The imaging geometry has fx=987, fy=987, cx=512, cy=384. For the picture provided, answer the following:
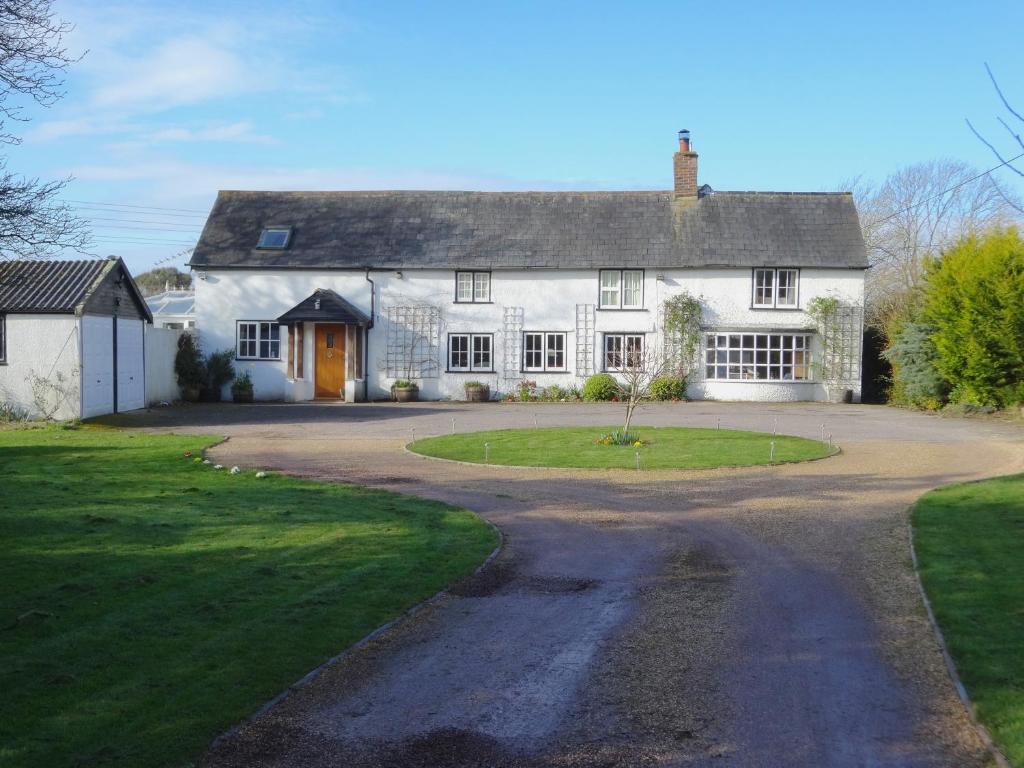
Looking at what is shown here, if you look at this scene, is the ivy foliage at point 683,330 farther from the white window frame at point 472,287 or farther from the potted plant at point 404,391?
the potted plant at point 404,391

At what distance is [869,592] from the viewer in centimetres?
927

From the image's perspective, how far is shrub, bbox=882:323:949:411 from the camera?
30.1 m

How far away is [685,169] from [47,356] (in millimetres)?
22687

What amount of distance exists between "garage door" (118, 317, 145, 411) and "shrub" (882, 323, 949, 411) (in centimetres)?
2327

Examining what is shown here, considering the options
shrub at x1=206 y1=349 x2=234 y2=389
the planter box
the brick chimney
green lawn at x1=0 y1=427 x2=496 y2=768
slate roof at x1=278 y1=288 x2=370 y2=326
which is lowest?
green lawn at x1=0 y1=427 x2=496 y2=768

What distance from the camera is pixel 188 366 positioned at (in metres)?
33.2

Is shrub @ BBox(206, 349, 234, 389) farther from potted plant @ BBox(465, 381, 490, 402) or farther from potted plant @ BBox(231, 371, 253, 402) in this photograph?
potted plant @ BBox(465, 381, 490, 402)

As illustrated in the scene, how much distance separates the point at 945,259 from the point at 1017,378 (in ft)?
14.4

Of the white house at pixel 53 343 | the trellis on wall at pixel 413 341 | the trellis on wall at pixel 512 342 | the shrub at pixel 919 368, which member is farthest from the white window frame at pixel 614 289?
the white house at pixel 53 343

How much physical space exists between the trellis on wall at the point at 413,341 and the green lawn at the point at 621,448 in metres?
11.8

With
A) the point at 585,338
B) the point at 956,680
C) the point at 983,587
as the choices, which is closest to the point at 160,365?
the point at 585,338

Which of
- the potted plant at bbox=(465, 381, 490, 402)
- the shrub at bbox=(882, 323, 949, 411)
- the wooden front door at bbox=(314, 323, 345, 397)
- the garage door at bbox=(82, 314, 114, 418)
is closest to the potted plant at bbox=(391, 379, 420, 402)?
the potted plant at bbox=(465, 381, 490, 402)

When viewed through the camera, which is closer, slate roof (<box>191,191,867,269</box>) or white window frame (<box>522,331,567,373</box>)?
slate roof (<box>191,191,867,269</box>)

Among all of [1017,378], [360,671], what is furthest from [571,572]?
[1017,378]
